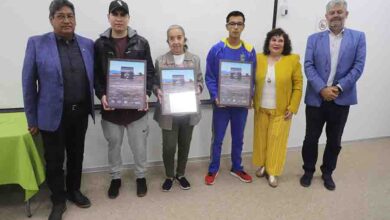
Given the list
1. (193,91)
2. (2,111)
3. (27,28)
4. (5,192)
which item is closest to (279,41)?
(193,91)

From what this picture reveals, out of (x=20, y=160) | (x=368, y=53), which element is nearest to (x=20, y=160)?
(x=20, y=160)

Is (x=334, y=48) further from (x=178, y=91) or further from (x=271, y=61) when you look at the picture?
(x=178, y=91)

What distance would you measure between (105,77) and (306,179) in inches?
78.2

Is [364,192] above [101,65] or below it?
below

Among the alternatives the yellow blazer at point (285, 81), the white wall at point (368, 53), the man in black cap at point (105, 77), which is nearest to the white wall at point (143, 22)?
the white wall at point (368, 53)

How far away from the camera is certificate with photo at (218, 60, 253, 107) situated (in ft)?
8.07

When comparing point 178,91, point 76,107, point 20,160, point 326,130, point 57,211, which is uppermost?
point 178,91

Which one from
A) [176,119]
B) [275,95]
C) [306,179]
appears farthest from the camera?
[306,179]

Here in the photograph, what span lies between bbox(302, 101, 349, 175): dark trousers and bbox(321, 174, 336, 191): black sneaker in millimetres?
36

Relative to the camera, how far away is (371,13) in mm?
3447

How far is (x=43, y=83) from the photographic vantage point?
6.40ft

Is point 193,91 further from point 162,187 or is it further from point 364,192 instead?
point 364,192

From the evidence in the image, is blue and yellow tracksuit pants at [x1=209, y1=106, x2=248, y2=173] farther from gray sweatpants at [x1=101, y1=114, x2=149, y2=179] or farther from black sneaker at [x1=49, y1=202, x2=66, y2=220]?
black sneaker at [x1=49, y1=202, x2=66, y2=220]

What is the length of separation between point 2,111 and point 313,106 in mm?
2629
